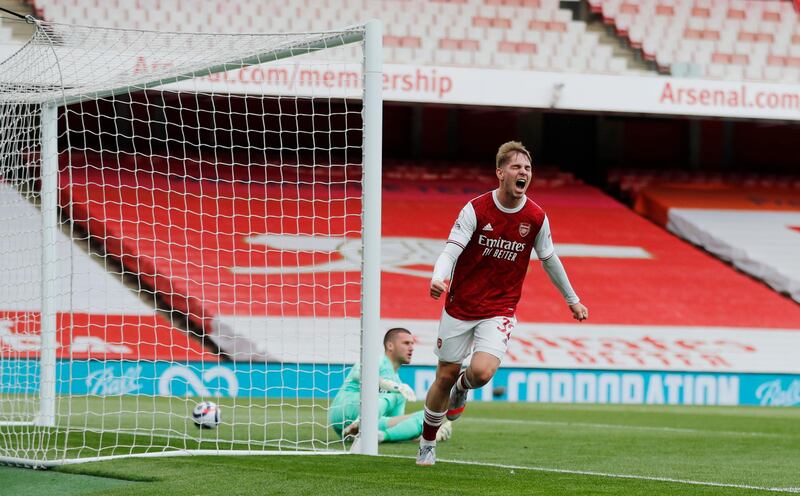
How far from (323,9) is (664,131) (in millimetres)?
8432

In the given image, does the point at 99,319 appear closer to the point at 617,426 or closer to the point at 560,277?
the point at 617,426

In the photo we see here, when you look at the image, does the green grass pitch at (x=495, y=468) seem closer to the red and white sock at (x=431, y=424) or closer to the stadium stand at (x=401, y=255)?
the red and white sock at (x=431, y=424)

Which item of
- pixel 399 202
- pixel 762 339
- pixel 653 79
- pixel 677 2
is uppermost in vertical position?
pixel 677 2

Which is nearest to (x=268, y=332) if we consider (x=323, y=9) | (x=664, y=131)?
(x=323, y=9)

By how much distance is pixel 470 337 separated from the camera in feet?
22.6

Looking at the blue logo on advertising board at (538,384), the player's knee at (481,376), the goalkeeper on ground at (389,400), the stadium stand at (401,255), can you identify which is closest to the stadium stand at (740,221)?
the stadium stand at (401,255)

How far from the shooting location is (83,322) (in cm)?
1552

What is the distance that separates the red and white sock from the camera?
7020mm

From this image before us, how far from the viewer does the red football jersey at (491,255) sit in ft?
22.2

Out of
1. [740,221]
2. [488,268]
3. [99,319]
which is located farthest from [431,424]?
[740,221]

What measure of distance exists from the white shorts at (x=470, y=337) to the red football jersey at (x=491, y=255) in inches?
1.5

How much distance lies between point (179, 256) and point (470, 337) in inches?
419

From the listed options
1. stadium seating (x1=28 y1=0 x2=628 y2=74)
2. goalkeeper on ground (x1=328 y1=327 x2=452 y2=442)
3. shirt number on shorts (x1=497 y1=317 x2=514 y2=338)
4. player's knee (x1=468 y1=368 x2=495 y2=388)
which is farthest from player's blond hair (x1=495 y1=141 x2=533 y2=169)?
stadium seating (x1=28 y1=0 x2=628 y2=74)

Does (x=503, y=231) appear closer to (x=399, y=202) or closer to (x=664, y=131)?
(x=399, y=202)
